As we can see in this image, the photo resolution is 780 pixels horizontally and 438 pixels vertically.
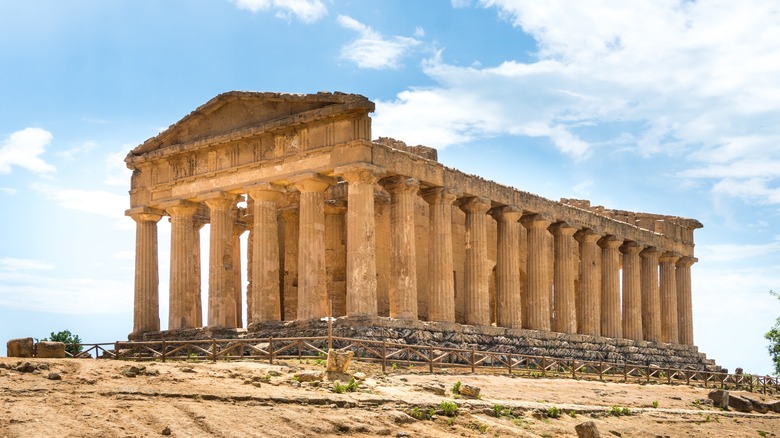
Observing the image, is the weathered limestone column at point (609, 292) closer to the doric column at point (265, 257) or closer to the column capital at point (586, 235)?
the column capital at point (586, 235)

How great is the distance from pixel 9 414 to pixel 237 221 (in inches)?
1054

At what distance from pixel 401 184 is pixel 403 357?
6.42m

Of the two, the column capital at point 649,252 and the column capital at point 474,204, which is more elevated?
the column capital at point 474,204

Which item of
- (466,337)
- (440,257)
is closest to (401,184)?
(440,257)

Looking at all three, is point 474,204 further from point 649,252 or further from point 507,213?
point 649,252

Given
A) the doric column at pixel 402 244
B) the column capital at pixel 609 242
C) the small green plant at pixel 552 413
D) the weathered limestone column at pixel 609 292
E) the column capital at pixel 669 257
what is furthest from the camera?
the column capital at pixel 669 257

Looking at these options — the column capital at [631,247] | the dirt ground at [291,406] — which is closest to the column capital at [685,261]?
the column capital at [631,247]

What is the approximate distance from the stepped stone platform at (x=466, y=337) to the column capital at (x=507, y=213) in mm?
4542

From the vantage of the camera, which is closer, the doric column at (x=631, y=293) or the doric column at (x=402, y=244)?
the doric column at (x=402, y=244)

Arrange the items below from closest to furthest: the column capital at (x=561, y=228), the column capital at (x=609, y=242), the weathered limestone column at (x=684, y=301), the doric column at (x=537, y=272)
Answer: the doric column at (x=537, y=272), the column capital at (x=561, y=228), the column capital at (x=609, y=242), the weathered limestone column at (x=684, y=301)

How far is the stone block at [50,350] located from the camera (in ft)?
98.9

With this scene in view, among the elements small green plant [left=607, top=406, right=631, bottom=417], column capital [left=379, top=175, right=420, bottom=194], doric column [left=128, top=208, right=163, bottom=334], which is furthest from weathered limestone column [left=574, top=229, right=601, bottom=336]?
small green plant [left=607, top=406, right=631, bottom=417]

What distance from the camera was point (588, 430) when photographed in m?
25.5

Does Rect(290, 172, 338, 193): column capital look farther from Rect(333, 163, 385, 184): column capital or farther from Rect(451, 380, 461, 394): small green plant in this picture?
Rect(451, 380, 461, 394): small green plant
